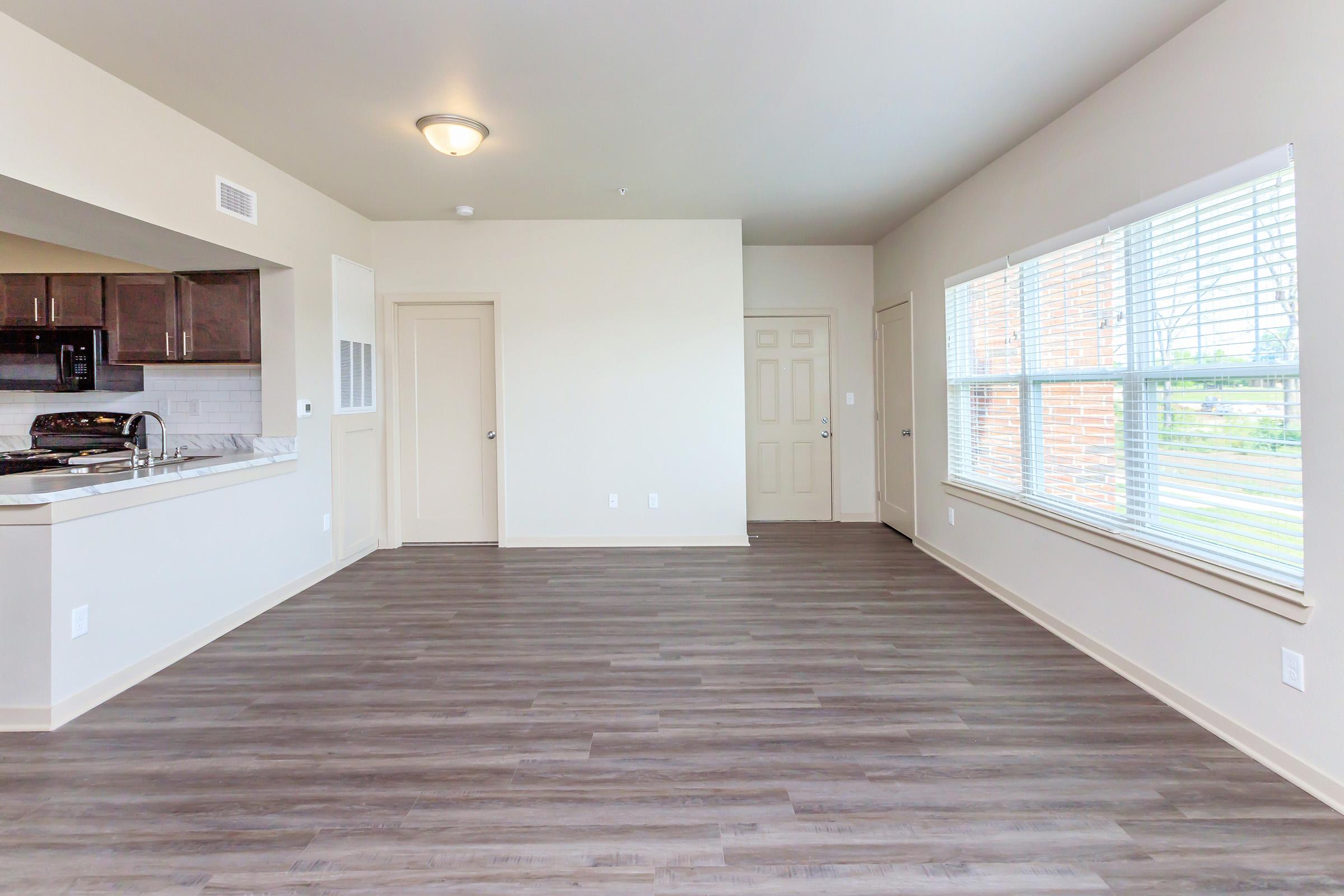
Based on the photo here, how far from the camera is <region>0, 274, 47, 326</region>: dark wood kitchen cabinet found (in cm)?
453

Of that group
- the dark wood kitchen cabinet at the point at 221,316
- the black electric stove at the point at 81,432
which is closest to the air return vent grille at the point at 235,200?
the dark wood kitchen cabinet at the point at 221,316

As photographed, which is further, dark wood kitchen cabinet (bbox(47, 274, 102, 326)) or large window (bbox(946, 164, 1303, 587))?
dark wood kitchen cabinet (bbox(47, 274, 102, 326))

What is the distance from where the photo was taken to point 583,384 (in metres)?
5.64

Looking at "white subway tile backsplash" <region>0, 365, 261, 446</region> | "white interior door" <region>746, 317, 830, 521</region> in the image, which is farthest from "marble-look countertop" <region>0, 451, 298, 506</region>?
"white interior door" <region>746, 317, 830, 521</region>

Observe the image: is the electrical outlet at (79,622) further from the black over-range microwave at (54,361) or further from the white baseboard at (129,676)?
the black over-range microwave at (54,361)

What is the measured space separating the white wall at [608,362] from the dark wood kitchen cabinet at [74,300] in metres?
1.85

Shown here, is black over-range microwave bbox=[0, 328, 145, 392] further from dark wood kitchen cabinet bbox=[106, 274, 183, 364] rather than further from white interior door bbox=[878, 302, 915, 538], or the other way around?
white interior door bbox=[878, 302, 915, 538]

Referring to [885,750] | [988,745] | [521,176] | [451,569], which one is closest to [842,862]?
[885,750]

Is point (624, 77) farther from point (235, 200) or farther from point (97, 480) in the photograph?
point (97, 480)

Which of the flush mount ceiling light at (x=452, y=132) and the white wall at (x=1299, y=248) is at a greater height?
the flush mount ceiling light at (x=452, y=132)

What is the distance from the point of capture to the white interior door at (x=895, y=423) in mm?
5750

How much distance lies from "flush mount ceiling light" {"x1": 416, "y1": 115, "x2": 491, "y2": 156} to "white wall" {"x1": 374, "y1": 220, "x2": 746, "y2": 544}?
1979mm

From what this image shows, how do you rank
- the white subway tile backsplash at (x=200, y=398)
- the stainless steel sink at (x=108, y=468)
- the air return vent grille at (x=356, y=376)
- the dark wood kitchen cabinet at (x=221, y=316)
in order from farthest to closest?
the air return vent grille at (x=356, y=376) < the white subway tile backsplash at (x=200, y=398) < the dark wood kitchen cabinet at (x=221, y=316) < the stainless steel sink at (x=108, y=468)

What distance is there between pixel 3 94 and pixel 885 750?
411 centimetres
